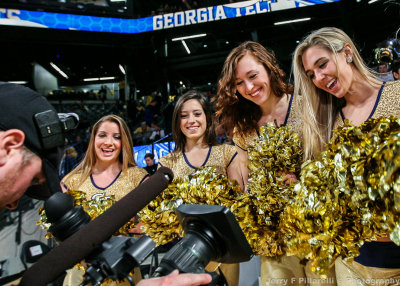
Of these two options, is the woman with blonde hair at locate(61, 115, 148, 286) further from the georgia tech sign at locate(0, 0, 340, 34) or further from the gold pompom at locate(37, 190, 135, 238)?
the georgia tech sign at locate(0, 0, 340, 34)

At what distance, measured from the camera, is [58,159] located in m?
0.77

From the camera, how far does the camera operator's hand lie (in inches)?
21.9

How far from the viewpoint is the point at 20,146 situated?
2.31 feet

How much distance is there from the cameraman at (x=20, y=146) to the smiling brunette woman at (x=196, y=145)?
1332mm

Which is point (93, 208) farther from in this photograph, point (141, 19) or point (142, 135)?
point (141, 19)

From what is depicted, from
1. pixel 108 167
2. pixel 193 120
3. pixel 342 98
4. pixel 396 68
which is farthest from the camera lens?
pixel 108 167

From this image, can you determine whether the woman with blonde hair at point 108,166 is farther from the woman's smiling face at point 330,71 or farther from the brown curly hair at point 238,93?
the woman's smiling face at point 330,71

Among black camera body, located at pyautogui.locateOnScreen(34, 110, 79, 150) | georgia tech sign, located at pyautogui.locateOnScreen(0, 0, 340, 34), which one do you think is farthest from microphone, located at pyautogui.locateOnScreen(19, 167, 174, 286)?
georgia tech sign, located at pyautogui.locateOnScreen(0, 0, 340, 34)

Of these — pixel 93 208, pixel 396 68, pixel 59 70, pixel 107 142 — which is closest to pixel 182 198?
pixel 93 208

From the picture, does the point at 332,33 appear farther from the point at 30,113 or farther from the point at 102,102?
the point at 102,102

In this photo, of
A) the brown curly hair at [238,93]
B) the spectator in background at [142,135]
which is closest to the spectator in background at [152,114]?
the spectator in background at [142,135]

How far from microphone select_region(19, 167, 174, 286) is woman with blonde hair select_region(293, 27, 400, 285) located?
998mm

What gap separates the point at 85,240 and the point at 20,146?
0.32m

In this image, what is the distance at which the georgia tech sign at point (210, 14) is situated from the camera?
30.1 ft
